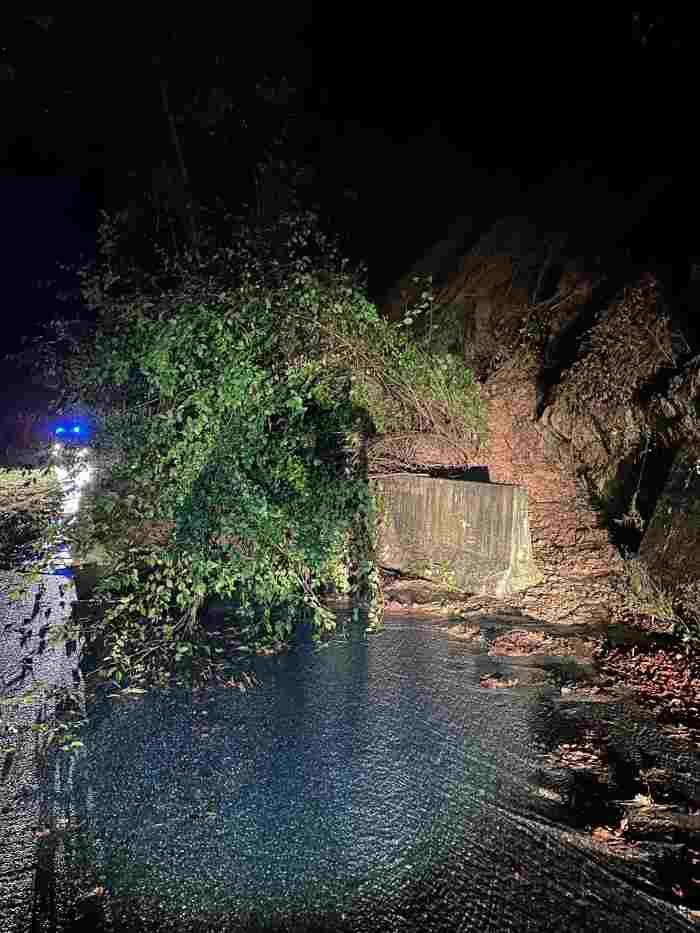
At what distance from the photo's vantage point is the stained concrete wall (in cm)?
625

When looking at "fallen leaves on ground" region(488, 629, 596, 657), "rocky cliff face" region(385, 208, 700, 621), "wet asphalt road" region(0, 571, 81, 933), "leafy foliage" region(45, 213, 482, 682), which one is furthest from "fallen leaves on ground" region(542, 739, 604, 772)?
"wet asphalt road" region(0, 571, 81, 933)

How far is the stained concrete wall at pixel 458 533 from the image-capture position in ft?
20.5

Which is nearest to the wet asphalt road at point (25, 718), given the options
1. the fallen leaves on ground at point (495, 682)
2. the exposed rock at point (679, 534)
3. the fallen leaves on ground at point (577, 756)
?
the fallen leaves on ground at point (577, 756)

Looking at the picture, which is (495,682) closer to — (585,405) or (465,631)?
(465,631)

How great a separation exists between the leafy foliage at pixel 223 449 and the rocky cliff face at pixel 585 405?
2024 mm

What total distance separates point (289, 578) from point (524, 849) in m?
2.91

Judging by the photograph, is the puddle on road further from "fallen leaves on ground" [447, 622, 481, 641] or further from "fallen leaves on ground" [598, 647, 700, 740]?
"fallen leaves on ground" [447, 622, 481, 641]

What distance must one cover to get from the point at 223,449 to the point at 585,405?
15.4 ft

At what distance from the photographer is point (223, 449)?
542 centimetres

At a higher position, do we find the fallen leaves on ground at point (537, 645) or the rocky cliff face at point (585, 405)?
the rocky cliff face at point (585, 405)

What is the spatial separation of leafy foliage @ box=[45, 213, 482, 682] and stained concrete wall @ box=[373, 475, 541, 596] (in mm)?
773

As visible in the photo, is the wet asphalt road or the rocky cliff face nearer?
the wet asphalt road

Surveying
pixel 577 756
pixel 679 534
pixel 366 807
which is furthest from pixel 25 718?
pixel 679 534

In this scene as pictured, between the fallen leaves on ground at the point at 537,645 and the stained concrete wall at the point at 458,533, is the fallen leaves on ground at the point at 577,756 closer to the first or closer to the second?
the fallen leaves on ground at the point at 537,645
